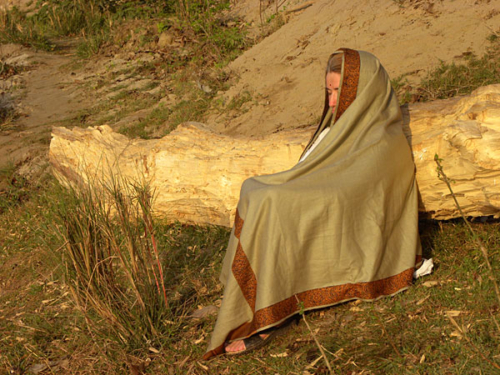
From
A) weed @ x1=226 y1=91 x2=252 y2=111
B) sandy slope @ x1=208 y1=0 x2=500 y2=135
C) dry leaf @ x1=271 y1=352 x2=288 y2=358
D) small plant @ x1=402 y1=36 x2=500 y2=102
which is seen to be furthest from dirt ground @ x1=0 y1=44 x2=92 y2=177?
dry leaf @ x1=271 y1=352 x2=288 y2=358

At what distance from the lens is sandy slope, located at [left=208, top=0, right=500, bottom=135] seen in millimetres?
5688

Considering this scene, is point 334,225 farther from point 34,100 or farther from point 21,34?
point 21,34

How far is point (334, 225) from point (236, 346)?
92 cm

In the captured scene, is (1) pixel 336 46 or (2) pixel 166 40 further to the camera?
(2) pixel 166 40

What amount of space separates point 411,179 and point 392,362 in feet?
3.97

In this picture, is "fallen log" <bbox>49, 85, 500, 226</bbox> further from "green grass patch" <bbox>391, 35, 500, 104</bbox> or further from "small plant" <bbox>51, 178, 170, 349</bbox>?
"green grass patch" <bbox>391, 35, 500, 104</bbox>

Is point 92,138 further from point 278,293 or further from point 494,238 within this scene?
point 494,238

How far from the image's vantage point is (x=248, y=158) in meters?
3.91

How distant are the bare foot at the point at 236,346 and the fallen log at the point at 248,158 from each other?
126 centimetres

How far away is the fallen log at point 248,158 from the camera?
9.89 feet

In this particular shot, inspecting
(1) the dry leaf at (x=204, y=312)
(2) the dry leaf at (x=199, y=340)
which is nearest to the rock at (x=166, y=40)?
(1) the dry leaf at (x=204, y=312)

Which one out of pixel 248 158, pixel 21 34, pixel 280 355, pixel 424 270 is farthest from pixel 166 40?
pixel 280 355

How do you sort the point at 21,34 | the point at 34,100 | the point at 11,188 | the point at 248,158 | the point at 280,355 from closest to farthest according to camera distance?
1. the point at 280,355
2. the point at 248,158
3. the point at 11,188
4. the point at 34,100
5. the point at 21,34

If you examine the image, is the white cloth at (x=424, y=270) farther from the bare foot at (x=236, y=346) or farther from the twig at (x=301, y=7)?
the twig at (x=301, y=7)
